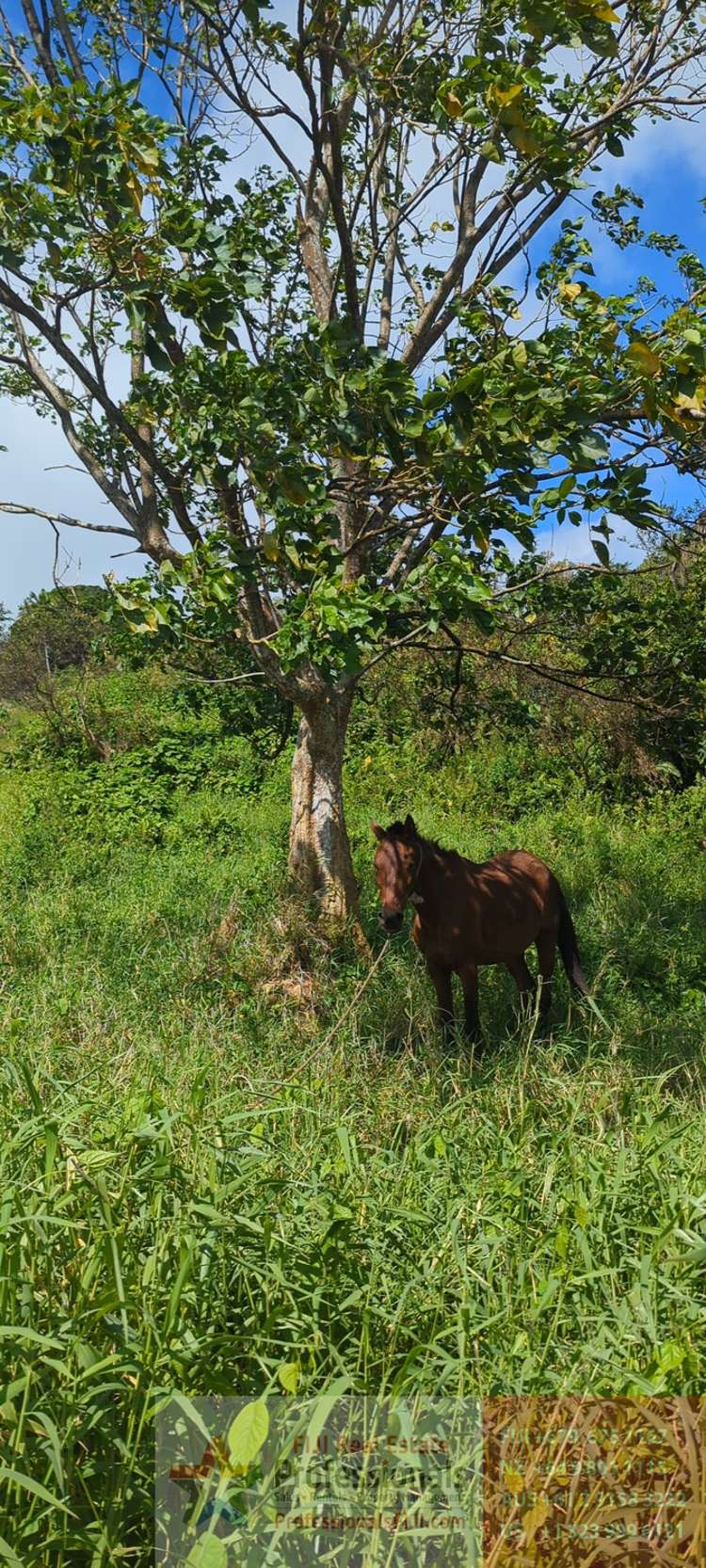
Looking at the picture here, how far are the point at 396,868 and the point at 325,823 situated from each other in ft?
6.68

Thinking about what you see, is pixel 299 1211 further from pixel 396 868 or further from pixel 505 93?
pixel 505 93

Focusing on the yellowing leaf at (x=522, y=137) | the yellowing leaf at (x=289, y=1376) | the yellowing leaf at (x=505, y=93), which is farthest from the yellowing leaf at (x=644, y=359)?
the yellowing leaf at (x=289, y=1376)

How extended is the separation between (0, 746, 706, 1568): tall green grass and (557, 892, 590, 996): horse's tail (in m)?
0.23

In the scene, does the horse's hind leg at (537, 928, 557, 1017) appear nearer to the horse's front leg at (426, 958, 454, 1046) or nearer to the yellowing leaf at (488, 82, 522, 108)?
the horse's front leg at (426, 958, 454, 1046)

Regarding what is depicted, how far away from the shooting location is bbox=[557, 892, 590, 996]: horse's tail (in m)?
6.86

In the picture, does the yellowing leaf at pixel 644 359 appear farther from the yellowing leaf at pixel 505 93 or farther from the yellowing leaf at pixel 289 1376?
the yellowing leaf at pixel 289 1376

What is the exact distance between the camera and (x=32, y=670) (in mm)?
22750

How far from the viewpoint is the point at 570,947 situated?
272 inches

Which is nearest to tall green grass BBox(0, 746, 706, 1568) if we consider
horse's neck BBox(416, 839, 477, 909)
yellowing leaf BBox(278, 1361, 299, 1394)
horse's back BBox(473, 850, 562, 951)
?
yellowing leaf BBox(278, 1361, 299, 1394)

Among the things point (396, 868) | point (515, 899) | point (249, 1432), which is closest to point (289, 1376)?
point (249, 1432)

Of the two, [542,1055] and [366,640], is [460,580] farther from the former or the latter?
[542,1055]

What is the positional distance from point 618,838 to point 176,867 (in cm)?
436

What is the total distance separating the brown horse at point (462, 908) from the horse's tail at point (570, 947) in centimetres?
2

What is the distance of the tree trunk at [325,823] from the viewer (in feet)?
25.1
